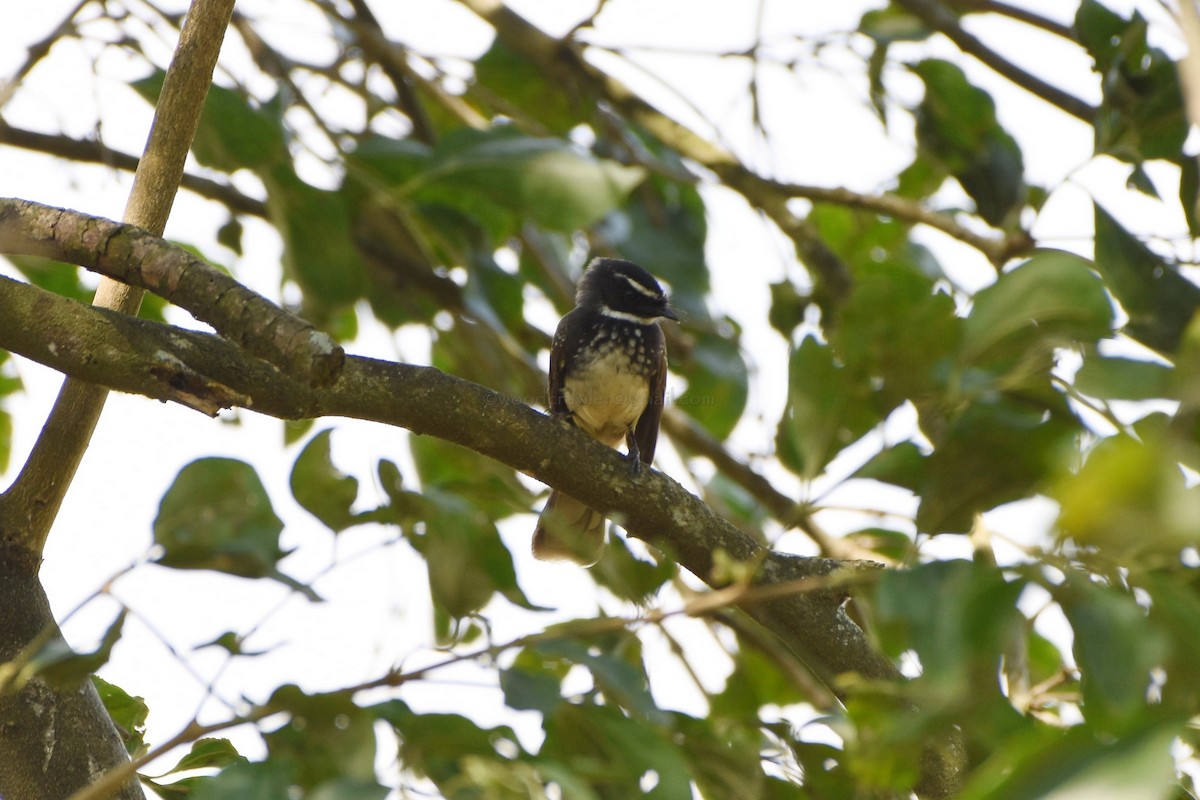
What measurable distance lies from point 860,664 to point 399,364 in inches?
43.8

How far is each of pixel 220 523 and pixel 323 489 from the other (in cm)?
27

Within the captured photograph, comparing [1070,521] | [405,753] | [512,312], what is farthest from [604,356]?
[1070,521]

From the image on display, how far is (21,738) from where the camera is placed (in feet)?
7.48

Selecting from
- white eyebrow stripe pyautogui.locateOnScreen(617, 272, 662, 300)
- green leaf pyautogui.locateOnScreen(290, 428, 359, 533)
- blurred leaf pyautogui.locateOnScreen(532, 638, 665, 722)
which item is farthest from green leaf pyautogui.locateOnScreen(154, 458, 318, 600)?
white eyebrow stripe pyautogui.locateOnScreen(617, 272, 662, 300)

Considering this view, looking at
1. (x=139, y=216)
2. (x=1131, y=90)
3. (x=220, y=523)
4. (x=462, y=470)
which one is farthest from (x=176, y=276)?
(x=1131, y=90)

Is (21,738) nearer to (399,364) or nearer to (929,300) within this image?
(399,364)

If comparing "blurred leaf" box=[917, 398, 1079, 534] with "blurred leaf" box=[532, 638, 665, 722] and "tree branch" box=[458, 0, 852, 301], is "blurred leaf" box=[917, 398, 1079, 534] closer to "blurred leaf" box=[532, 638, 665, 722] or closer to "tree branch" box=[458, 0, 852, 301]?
"blurred leaf" box=[532, 638, 665, 722]

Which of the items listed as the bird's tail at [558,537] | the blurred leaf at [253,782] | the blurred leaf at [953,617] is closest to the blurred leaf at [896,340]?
the blurred leaf at [953,617]

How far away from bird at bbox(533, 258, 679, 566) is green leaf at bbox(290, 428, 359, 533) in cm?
264

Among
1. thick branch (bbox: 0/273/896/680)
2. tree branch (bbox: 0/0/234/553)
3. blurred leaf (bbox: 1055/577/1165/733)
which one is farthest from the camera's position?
tree branch (bbox: 0/0/234/553)

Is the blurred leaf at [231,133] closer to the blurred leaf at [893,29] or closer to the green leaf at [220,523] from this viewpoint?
the green leaf at [220,523]

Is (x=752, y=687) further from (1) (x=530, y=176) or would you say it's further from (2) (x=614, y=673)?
(2) (x=614, y=673)

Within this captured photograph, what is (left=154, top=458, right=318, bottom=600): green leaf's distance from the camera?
6.15 feet

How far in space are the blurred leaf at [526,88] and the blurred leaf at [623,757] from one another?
11.3 feet
